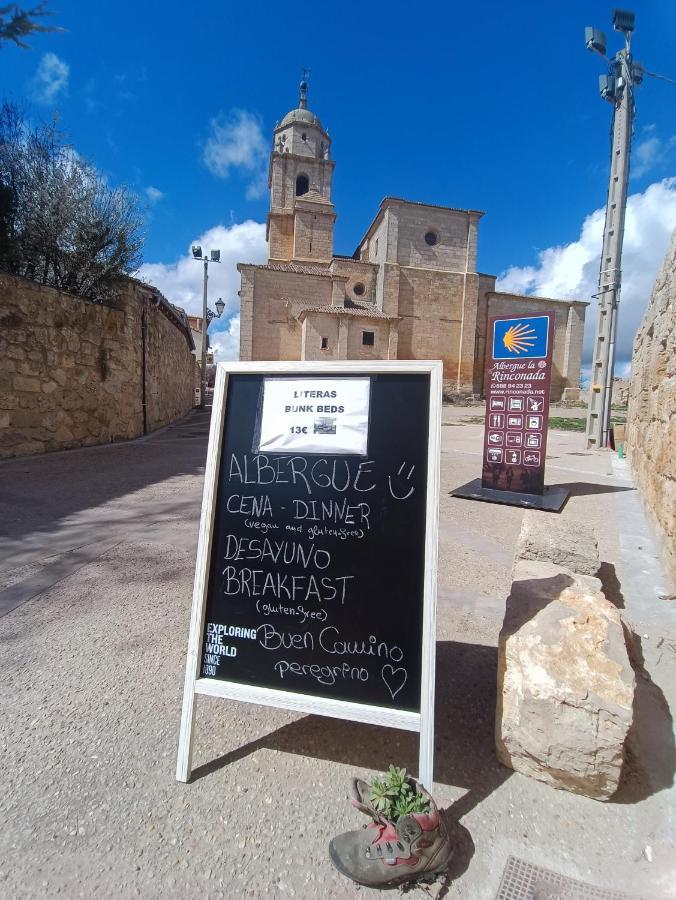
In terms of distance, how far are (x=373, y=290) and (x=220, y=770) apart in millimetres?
41075

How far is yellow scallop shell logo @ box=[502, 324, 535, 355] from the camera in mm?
5961

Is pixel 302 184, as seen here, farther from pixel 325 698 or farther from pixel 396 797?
pixel 396 797

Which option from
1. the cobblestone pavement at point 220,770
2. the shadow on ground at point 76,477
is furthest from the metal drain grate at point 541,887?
the shadow on ground at point 76,477

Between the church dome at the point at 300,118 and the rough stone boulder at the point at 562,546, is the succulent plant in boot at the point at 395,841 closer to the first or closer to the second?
the rough stone boulder at the point at 562,546

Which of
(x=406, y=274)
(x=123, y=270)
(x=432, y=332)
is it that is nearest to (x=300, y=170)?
(x=406, y=274)

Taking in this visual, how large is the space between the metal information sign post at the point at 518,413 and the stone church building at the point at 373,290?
2767 centimetres

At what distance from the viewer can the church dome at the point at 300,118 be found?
142 feet

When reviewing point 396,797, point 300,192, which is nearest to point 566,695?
point 396,797

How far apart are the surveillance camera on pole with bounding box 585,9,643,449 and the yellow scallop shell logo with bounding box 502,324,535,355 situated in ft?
24.8

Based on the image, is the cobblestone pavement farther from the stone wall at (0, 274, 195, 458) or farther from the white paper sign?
the stone wall at (0, 274, 195, 458)

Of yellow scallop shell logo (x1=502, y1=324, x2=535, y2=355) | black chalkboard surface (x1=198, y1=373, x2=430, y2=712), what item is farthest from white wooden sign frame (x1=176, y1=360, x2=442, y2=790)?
yellow scallop shell logo (x1=502, y1=324, x2=535, y2=355)

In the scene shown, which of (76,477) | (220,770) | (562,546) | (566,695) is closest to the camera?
(566,695)

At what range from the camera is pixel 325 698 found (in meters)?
1.67

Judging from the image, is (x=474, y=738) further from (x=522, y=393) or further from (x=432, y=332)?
(x=432, y=332)
